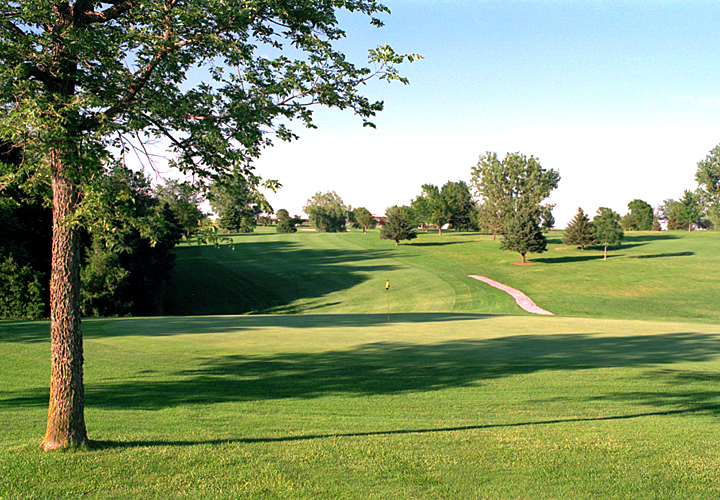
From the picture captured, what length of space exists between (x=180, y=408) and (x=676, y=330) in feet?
67.5

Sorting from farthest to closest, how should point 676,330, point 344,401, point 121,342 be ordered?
point 676,330, point 121,342, point 344,401

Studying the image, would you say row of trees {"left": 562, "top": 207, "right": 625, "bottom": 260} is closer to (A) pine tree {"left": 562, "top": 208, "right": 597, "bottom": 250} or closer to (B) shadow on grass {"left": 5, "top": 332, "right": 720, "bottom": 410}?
(A) pine tree {"left": 562, "top": 208, "right": 597, "bottom": 250}

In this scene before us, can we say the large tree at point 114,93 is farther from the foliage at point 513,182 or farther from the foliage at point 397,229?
the foliage at point 513,182

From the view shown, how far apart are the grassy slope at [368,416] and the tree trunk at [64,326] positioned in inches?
13.9

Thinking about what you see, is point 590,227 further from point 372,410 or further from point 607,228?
point 372,410

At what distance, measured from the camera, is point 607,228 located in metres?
70.8

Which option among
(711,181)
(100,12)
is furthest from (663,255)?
(100,12)

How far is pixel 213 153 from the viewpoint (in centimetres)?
727

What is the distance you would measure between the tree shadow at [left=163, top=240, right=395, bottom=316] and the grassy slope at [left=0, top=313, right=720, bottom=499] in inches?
1019

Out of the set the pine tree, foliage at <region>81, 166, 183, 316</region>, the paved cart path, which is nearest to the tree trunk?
foliage at <region>81, 166, 183, 316</region>

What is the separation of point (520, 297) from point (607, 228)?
33001 millimetres

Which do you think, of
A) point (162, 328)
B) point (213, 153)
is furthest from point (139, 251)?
point (213, 153)

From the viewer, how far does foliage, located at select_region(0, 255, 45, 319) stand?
32.7m

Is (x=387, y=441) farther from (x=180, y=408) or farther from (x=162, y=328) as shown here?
(x=162, y=328)
